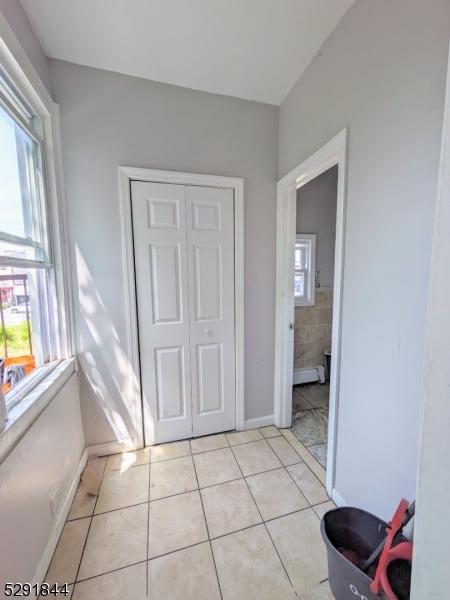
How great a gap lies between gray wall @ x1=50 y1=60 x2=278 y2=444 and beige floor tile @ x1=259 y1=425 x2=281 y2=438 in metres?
1.15

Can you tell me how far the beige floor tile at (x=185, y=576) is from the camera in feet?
3.47

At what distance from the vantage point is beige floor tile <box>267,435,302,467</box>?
1.83 meters

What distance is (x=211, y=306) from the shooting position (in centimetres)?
203

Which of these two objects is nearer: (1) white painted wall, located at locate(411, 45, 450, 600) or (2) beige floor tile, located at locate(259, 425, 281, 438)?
(1) white painted wall, located at locate(411, 45, 450, 600)

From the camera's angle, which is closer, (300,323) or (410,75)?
(410,75)

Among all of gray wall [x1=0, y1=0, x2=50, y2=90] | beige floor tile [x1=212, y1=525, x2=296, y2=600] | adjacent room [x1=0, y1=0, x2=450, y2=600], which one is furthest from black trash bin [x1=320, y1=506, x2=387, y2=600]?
gray wall [x1=0, y1=0, x2=50, y2=90]

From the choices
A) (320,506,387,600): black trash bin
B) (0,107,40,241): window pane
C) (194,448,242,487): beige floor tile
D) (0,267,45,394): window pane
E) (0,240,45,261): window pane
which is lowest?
(194,448,242,487): beige floor tile

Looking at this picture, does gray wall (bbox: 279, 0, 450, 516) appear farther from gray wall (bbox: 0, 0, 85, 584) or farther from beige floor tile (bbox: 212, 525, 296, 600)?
gray wall (bbox: 0, 0, 85, 584)

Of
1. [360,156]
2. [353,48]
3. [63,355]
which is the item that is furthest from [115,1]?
[63,355]

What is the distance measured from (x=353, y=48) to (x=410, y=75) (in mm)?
474

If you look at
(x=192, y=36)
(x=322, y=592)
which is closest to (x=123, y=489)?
(x=322, y=592)

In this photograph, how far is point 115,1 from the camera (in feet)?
4.06

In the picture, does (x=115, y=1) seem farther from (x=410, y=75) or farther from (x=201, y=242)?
(x=410, y=75)

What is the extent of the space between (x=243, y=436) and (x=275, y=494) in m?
0.59
